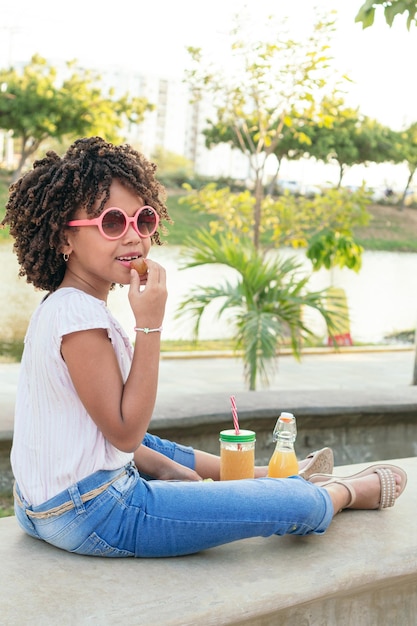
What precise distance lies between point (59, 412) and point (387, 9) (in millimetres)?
3437

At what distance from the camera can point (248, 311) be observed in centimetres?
571

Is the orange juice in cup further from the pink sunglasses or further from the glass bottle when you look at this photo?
the pink sunglasses

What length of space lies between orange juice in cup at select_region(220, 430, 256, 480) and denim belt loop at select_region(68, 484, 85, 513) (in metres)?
0.59

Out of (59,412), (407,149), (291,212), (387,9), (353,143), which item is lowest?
(59,412)

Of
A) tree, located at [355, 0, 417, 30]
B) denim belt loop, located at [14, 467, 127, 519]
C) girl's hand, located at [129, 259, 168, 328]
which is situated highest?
tree, located at [355, 0, 417, 30]

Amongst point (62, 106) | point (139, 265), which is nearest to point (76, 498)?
point (139, 265)

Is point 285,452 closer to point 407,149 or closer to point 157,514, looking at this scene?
point 157,514

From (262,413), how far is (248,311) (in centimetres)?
172

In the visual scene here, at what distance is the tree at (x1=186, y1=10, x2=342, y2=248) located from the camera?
854cm

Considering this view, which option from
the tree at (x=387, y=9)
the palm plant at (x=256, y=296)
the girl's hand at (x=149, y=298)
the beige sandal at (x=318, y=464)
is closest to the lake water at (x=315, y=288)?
the palm plant at (x=256, y=296)

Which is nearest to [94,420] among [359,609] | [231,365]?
[359,609]

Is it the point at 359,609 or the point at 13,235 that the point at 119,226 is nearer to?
the point at 13,235

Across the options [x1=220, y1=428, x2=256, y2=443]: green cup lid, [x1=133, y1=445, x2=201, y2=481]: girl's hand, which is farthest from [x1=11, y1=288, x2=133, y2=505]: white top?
[x1=220, y1=428, x2=256, y2=443]: green cup lid

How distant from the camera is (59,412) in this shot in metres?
2.25
